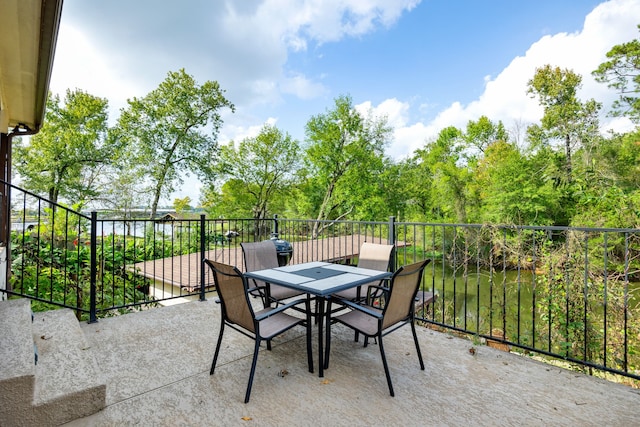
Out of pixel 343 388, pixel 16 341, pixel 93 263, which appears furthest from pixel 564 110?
pixel 16 341

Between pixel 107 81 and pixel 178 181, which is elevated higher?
pixel 107 81

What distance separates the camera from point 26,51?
271cm

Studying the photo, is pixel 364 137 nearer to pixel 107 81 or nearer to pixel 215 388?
pixel 107 81

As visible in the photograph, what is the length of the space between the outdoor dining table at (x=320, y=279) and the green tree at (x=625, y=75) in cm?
1385

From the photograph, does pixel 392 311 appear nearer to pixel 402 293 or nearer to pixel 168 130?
pixel 402 293

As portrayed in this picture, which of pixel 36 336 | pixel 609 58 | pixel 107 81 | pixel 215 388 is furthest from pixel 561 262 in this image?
pixel 107 81

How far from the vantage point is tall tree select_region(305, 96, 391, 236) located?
21047 millimetres

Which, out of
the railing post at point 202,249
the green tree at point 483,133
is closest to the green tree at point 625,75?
the green tree at point 483,133

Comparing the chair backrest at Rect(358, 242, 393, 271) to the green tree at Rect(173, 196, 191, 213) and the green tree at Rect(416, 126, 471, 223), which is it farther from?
the green tree at Rect(173, 196, 191, 213)

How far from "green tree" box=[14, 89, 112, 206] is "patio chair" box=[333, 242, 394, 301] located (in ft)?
55.8

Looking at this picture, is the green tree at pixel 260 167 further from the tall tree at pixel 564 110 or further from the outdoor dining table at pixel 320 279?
the outdoor dining table at pixel 320 279

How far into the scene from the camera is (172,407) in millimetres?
1928

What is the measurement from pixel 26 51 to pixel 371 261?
3.57 meters

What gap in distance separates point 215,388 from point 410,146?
24.5 meters
